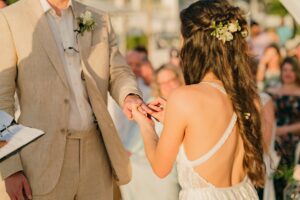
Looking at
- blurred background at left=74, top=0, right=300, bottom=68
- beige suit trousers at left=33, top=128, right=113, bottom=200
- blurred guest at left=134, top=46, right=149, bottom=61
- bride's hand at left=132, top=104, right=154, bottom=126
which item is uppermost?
bride's hand at left=132, top=104, right=154, bottom=126

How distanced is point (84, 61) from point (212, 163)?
1009 millimetres

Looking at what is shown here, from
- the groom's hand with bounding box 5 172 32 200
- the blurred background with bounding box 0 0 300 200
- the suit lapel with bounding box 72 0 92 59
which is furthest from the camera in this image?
the blurred background with bounding box 0 0 300 200

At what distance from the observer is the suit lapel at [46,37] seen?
426cm

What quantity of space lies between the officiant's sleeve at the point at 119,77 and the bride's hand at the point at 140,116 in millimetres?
220

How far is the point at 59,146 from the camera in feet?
14.1

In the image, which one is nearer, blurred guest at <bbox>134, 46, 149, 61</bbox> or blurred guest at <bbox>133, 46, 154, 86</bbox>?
blurred guest at <bbox>133, 46, 154, 86</bbox>

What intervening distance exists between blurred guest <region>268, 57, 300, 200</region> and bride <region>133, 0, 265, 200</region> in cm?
402

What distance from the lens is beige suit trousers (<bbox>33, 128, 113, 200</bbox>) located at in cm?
433

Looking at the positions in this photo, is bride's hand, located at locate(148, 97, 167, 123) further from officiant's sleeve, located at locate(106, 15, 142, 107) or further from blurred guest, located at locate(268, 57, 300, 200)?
blurred guest, located at locate(268, 57, 300, 200)

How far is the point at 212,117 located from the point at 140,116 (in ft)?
1.77

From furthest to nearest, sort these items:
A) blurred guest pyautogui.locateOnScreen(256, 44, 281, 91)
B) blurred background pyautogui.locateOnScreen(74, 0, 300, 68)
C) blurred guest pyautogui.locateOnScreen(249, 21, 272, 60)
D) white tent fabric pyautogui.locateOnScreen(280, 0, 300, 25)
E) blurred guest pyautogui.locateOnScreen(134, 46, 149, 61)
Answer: blurred background pyautogui.locateOnScreen(74, 0, 300, 68) → blurred guest pyautogui.locateOnScreen(249, 21, 272, 60) → blurred guest pyautogui.locateOnScreen(256, 44, 281, 91) → blurred guest pyautogui.locateOnScreen(134, 46, 149, 61) → white tent fabric pyautogui.locateOnScreen(280, 0, 300, 25)

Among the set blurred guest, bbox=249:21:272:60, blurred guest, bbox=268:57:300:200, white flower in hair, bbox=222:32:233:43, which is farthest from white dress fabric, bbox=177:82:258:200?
blurred guest, bbox=249:21:272:60

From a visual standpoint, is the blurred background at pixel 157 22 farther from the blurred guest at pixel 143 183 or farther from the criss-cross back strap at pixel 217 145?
the criss-cross back strap at pixel 217 145

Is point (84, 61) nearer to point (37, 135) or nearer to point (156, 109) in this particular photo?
point (156, 109)
